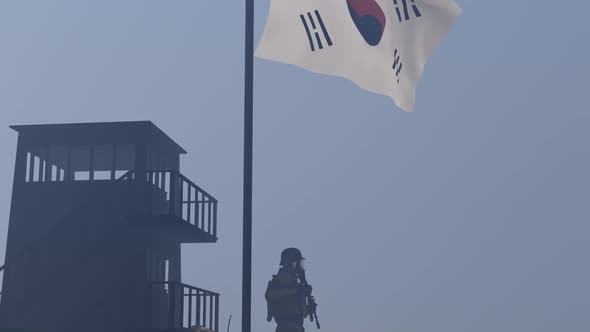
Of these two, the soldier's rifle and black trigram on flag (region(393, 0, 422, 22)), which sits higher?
black trigram on flag (region(393, 0, 422, 22))

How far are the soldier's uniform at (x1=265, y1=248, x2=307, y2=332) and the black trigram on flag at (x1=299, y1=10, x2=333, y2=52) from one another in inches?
321

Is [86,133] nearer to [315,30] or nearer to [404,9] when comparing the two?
[404,9]

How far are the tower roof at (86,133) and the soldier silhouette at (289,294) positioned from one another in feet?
37.8

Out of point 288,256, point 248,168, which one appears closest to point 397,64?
point 248,168

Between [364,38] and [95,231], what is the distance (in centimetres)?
1831

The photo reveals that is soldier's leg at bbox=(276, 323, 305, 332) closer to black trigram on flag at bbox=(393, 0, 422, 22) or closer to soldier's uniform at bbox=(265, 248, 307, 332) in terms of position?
soldier's uniform at bbox=(265, 248, 307, 332)

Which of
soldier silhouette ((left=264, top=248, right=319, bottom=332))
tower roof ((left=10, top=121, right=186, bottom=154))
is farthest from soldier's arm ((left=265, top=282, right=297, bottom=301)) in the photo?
tower roof ((left=10, top=121, right=186, bottom=154))

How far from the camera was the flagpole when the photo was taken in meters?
8.13

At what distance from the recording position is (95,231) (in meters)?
27.0

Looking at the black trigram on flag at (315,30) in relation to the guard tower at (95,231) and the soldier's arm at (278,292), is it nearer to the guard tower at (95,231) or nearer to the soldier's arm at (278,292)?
the soldier's arm at (278,292)

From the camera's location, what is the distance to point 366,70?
388 inches

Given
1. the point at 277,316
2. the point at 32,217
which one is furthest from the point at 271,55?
the point at 32,217

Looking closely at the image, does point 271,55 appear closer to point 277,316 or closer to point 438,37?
point 438,37

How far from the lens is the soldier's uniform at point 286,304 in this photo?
55.3 feet
